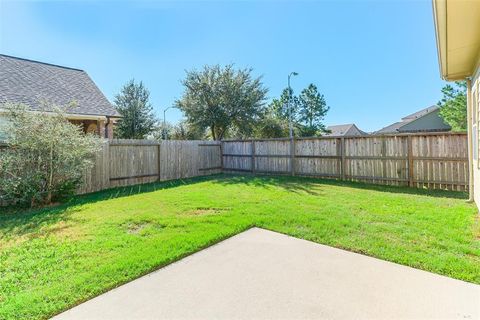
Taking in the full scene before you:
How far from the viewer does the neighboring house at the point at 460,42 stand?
2.79 m

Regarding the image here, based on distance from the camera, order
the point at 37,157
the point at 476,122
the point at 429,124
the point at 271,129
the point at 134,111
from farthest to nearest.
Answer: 1. the point at 429,124
2. the point at 271,129
3. the point at 134,111
4. the point at 37,157
5. the point at 476,122

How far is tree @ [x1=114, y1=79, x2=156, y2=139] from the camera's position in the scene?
66.5ft

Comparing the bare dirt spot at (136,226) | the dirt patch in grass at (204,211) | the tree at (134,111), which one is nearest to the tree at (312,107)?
the tree at (134,111)

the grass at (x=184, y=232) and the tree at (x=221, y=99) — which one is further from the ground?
the tree at (x=221, y=99)

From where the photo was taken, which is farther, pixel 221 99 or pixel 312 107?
pixel 312 107

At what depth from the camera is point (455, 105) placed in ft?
52.9

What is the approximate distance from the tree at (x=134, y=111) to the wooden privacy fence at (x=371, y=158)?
11.3 m

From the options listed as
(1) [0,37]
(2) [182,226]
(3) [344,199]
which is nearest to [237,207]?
(2) [182,226]

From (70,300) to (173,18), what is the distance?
9485mm

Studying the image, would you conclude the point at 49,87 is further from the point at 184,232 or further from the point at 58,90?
the point at 184,232

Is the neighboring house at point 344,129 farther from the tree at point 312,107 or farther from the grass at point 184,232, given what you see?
the grass at point 184,232

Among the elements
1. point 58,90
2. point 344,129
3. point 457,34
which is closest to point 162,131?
point 58,90

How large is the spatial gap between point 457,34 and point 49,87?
14.0 m

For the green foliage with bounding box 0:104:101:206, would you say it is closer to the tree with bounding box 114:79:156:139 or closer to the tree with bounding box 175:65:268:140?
the tree with bounding box 175:65:268:140
